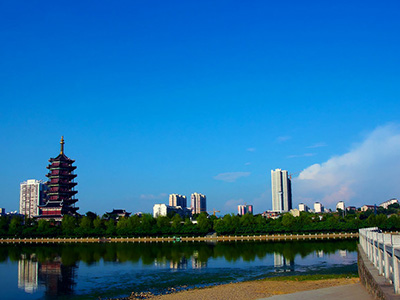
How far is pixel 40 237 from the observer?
90.8 metres

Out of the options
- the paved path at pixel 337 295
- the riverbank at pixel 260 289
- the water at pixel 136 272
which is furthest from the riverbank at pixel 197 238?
the paved path at pixel 337 295

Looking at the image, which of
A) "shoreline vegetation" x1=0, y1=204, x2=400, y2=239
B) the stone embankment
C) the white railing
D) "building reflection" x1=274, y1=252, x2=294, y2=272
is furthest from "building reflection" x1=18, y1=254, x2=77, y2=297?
"shoreline vegetation" x1=0, y1=204, x2=400, y2=239

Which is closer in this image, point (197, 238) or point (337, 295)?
point (337, 295)

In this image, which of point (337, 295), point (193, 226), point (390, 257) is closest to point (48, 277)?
point (337, 295)

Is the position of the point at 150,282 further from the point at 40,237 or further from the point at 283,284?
the point at 40,237

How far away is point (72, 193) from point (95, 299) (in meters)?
78.7

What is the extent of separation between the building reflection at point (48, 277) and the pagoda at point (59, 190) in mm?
51172

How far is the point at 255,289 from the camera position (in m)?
23.9

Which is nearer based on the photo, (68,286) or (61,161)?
(68,286)

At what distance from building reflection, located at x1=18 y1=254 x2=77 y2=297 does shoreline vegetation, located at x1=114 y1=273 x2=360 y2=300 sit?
664 centimetres

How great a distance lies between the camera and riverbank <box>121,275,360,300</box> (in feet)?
71.7

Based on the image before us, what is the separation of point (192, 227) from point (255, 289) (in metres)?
65.6

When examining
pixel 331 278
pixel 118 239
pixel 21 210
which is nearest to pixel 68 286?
pixel 331 278

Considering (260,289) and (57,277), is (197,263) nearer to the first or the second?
(57,277)
